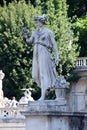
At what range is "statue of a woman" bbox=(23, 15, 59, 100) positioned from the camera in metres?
23.1

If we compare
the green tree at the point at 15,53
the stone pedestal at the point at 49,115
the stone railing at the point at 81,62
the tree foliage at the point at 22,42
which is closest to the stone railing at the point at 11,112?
the green tree at the point at 15,53

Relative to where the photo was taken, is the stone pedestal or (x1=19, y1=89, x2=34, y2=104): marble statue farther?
(x1=19, y1=89, x2=34, y2=104): marble statue

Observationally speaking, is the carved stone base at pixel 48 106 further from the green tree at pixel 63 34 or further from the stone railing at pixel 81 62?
the stone railing at pixel 81 62

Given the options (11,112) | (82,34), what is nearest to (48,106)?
(11,112)

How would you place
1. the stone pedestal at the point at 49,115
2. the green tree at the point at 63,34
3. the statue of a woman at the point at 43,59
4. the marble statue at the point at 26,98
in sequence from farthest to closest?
the green tree at the point at 63,34 → the marble statue at the point at 26,98 → the statue of a woman at the point at 43,59 → the stone pedestal at the point at 49,115

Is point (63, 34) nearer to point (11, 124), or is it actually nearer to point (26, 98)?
point (26, 98)

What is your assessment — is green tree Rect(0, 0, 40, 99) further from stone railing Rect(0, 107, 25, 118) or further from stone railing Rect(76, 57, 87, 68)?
stone railing Rect(0, 107, 25, 118)

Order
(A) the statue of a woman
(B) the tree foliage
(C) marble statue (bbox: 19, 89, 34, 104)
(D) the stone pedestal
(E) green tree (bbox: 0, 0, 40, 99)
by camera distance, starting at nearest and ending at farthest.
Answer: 1. (D) the stone pedestal
2. (A) the statue of a woman
3. (C) marble statue (bbox: 19, 89, 34, 104)
4. (E) green tree (bbox: 0, 0, 40, 99)
5. (B) the tree foliage

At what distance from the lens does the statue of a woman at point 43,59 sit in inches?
911

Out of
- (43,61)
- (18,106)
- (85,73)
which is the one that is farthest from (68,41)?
(43,61)

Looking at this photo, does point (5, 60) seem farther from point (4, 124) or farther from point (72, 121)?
point (72, 121)

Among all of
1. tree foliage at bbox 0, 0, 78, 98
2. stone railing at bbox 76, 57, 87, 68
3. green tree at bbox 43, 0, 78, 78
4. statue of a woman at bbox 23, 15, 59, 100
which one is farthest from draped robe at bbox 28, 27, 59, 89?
stone railing at bbox 76, 57, 87, 68

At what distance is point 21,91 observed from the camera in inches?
1775

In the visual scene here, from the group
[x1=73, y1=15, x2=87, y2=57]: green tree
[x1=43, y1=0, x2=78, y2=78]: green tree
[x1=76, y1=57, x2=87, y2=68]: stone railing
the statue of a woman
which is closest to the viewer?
the statue of a woman
